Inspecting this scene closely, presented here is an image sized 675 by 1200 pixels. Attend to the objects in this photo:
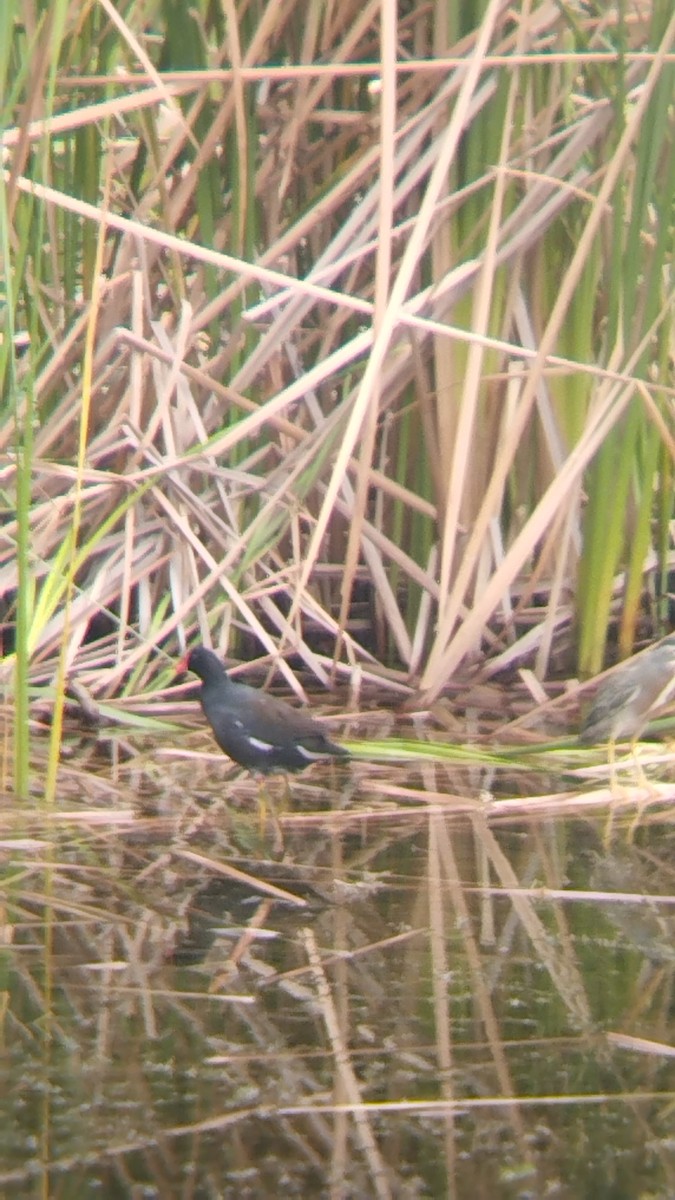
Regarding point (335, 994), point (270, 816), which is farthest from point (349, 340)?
point (335, 994)

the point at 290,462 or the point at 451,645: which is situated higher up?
the point at 290,462

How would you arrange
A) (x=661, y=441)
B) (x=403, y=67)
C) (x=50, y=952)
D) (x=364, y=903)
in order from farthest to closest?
1. (x=661, y=441)
2. (x=403, y=67)
3. (x=364, y=903)
4. (x=50, y=952)

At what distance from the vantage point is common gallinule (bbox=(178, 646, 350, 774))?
4020mm

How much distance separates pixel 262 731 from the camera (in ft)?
13.1

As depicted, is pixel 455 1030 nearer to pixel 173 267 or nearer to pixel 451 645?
pixel 451 645

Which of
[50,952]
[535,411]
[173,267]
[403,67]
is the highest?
[403,67]

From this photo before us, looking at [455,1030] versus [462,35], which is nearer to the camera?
[455,1030]

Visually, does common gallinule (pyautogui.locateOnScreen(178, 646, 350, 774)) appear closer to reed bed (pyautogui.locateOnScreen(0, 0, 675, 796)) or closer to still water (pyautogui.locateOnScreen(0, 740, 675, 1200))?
still water (pyautogui.locateOnScreen(0, 740, 675, 1200))

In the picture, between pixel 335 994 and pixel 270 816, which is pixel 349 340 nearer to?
pixel 270 816

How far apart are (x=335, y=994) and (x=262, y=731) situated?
1380 mm

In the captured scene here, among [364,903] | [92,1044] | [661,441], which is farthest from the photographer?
[661,441]

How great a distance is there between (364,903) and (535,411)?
2.11m

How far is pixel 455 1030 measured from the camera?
2.49 meters

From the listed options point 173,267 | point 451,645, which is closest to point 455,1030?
point 451,645
